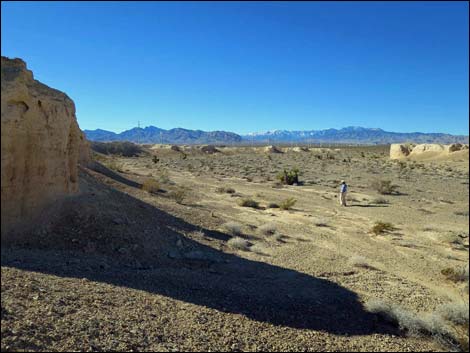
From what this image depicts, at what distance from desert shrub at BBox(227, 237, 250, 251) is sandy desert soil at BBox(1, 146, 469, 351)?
11 cm

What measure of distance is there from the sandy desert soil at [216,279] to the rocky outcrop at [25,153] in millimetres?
602

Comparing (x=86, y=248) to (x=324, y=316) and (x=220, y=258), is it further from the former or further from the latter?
(x=324, y=316)

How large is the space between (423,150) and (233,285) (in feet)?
210

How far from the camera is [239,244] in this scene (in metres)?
13.1

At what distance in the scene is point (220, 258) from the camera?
38.2 feet

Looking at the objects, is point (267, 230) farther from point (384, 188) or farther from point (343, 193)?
point (384, 188)

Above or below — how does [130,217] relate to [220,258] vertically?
above

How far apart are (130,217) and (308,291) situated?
5.45m

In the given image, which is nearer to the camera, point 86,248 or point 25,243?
point 25,243

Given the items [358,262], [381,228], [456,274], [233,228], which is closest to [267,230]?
[233,228]

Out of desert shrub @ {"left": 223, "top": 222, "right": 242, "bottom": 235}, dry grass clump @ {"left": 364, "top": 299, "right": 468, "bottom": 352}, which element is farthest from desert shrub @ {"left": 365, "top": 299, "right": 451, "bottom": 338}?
desert shrub @ {"left": 223, "top": 222, "right": 242, "bottom": 235}

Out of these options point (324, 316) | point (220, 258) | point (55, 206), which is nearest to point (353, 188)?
point (220, 258)

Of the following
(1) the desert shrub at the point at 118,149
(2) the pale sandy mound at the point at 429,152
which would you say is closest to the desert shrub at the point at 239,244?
(2) the pale sandy mound at the point at 429,152

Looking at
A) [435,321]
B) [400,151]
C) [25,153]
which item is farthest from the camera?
[400,151]
